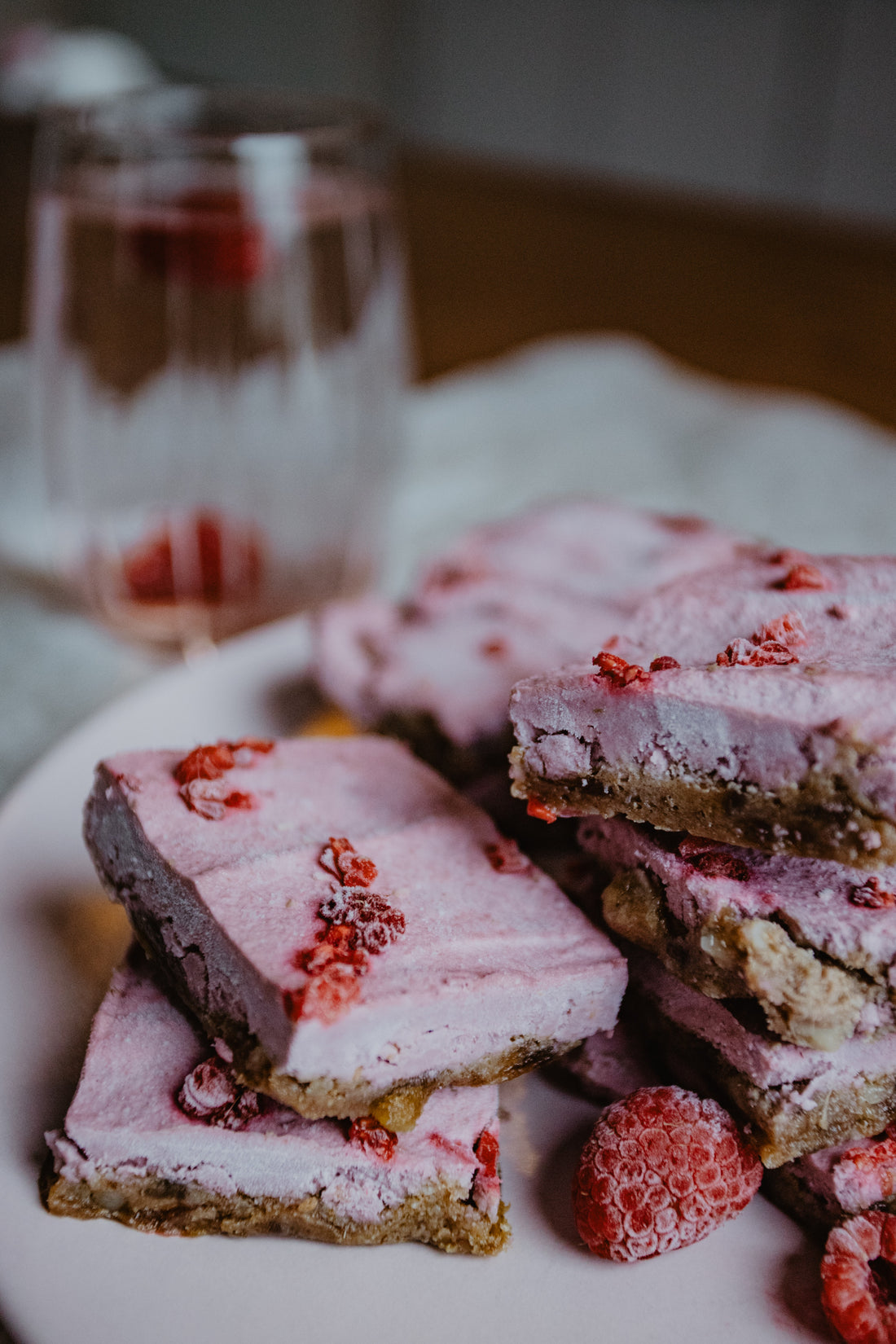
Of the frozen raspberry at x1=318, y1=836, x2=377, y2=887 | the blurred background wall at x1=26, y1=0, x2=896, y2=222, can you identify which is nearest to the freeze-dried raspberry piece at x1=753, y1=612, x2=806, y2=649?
the frozen raspberry at x1=318, y1=836, x2=377, y2=887

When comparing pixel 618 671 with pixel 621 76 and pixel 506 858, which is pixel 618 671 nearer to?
pixel 506 858

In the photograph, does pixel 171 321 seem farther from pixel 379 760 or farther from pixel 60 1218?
pixel 60 1218

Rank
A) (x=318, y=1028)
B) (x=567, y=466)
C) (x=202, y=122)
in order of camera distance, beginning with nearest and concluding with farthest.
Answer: (x=318, y=1028) → (x=202, y=122) → (x=567, y=466)

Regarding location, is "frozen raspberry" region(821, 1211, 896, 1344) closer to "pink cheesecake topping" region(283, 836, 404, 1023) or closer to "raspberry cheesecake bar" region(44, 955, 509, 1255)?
"raspberry cheesecake bar" region(44, 955, 509, 1255)

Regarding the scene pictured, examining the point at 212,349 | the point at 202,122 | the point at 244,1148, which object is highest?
the point at 202,122

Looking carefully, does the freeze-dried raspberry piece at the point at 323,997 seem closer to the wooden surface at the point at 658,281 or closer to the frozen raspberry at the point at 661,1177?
the frozen raspberry at the point at 661,1177

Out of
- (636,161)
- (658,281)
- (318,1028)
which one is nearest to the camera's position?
(318,1028)

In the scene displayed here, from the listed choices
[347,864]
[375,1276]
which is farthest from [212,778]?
[375,1276]

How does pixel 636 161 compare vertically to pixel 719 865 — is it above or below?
below

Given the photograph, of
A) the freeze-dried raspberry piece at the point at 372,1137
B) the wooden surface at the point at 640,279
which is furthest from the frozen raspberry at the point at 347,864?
the wooden surface at the point at 640,279
